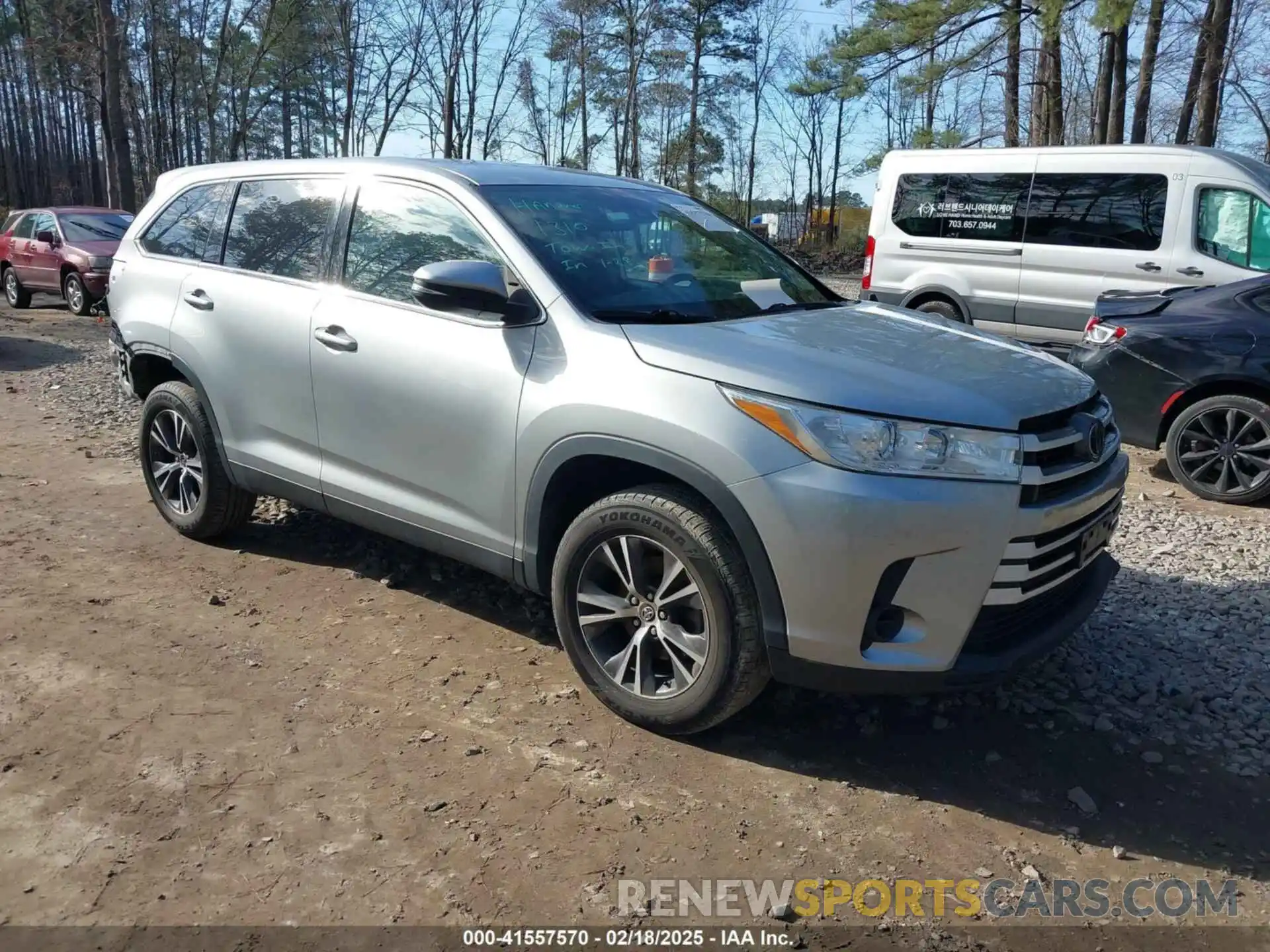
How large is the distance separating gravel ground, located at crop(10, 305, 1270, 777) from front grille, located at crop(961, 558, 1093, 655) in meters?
0.50

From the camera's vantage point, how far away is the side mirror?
3213mm

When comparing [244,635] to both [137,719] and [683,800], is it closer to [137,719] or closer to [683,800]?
[137,719]

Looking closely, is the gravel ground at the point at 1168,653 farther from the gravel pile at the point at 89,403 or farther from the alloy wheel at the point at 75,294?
the alloy wheel at the point at 75,294

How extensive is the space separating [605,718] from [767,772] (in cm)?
61

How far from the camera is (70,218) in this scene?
1508 centimetres

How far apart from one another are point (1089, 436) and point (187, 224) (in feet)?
13.9

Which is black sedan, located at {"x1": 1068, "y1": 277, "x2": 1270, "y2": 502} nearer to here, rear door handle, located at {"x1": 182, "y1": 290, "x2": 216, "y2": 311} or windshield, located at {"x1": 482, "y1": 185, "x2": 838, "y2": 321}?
windshield, located at {"x1": 482, "y1": 185, "x2": 838, "y2": 321}

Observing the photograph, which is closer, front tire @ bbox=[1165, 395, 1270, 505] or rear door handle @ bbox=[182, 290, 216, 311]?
rear door handle @ bbox=[182, 290, 216, 311]

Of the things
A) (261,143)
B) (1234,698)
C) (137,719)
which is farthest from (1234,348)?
(261,143)

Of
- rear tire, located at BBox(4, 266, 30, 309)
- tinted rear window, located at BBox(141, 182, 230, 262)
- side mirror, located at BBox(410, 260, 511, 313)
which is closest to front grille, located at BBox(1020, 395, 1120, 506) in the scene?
side mirror, located at BBox(410, 260, 511, 313)

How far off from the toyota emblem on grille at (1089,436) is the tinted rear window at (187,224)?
3.94m

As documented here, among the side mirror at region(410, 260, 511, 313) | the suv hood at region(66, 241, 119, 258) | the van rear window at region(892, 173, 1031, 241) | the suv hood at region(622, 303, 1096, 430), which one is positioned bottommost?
the suv hood at region(622, 303, 1096, 430)

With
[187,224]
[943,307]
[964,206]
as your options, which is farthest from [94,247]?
[964,206]

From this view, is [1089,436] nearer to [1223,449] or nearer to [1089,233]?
[1223,449]
